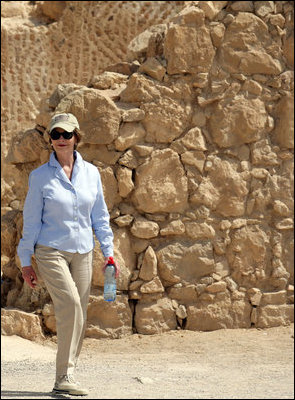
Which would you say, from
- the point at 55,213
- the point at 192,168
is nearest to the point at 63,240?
the point at 55,213

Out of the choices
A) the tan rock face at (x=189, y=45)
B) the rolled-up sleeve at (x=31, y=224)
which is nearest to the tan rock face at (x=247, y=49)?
the tan rock face at (x=189, y=45)

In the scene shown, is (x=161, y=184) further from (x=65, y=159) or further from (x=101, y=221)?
(x=65, y=159)

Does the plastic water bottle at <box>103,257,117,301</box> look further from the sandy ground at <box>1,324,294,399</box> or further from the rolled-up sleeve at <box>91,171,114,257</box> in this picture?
the sandy ground at <box>1,324,294,399</box>

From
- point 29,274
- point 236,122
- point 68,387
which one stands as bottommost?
point 68,387

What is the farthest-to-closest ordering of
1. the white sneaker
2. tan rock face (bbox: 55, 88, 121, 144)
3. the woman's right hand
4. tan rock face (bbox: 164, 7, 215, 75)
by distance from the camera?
tan rock face (bbox: 164, 7, 215, 75), tan rock face (bbox: 55, 88, 121, 144), the woman's right hand, the white sneaker

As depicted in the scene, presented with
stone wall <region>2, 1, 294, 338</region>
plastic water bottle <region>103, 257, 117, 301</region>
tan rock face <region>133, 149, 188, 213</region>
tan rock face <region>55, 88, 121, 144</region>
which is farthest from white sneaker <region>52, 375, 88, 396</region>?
tan rock face <region>55, 88, 121, 144</region>

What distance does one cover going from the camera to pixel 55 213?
12.7ft

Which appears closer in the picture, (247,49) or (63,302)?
(63,302)

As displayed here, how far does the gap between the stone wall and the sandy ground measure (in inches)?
7.0

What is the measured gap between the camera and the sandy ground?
4.03 m

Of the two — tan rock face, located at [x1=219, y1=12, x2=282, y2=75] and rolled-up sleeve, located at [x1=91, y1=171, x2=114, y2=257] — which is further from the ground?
tan rock face, located at [x1=219, y1=12, x2=282, y2=75]

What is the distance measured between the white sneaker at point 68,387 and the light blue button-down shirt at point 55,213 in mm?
615

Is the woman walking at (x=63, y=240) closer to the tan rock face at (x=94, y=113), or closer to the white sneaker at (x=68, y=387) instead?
the white sneaker at (x=68, y=387)

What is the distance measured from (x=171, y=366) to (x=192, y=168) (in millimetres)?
1655
